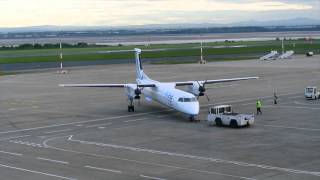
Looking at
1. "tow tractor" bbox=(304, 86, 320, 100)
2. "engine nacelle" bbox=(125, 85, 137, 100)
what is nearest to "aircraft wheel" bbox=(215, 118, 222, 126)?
"engine nacelle" bbox=(125, 85, 137, 100)

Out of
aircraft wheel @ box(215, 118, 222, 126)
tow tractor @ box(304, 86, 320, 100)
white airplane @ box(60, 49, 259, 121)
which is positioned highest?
white airplane @ box(60, 49, 259, 121)

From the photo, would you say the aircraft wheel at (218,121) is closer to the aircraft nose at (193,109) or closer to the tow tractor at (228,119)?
the tow tractor at (228,119)

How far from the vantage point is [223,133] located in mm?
41719

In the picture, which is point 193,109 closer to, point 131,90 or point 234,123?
point 234,123

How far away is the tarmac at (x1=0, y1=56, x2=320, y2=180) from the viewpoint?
30469 millimetres

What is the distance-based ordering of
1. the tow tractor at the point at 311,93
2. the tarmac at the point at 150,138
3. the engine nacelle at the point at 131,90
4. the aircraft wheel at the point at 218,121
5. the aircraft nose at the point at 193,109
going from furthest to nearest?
the tow tractor at the point at 311,93 < the engine nacelle at the point at 131,90 < the aircraft nose at the point at 193,109 < the aircraft wheel at the point at 218,121 < the tarmac at the point at 150,138

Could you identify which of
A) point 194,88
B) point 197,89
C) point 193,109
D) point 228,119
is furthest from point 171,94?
point 228,119

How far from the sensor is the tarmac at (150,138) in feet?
100.0

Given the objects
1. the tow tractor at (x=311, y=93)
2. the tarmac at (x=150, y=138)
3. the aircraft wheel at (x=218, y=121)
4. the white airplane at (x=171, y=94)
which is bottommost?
the tarmac at (x=150, y=138)

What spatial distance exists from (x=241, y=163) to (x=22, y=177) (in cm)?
1184

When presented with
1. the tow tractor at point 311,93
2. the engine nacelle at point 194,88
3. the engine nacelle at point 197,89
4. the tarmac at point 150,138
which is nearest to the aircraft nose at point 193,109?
the tarmac at point 150,138

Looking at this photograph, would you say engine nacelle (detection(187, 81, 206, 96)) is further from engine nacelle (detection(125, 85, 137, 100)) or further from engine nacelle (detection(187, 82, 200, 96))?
engine nacelle (detection(125, 85, 137, 100))

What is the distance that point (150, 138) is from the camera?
40469 mm

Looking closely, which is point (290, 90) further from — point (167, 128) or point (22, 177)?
point (22, 177)
